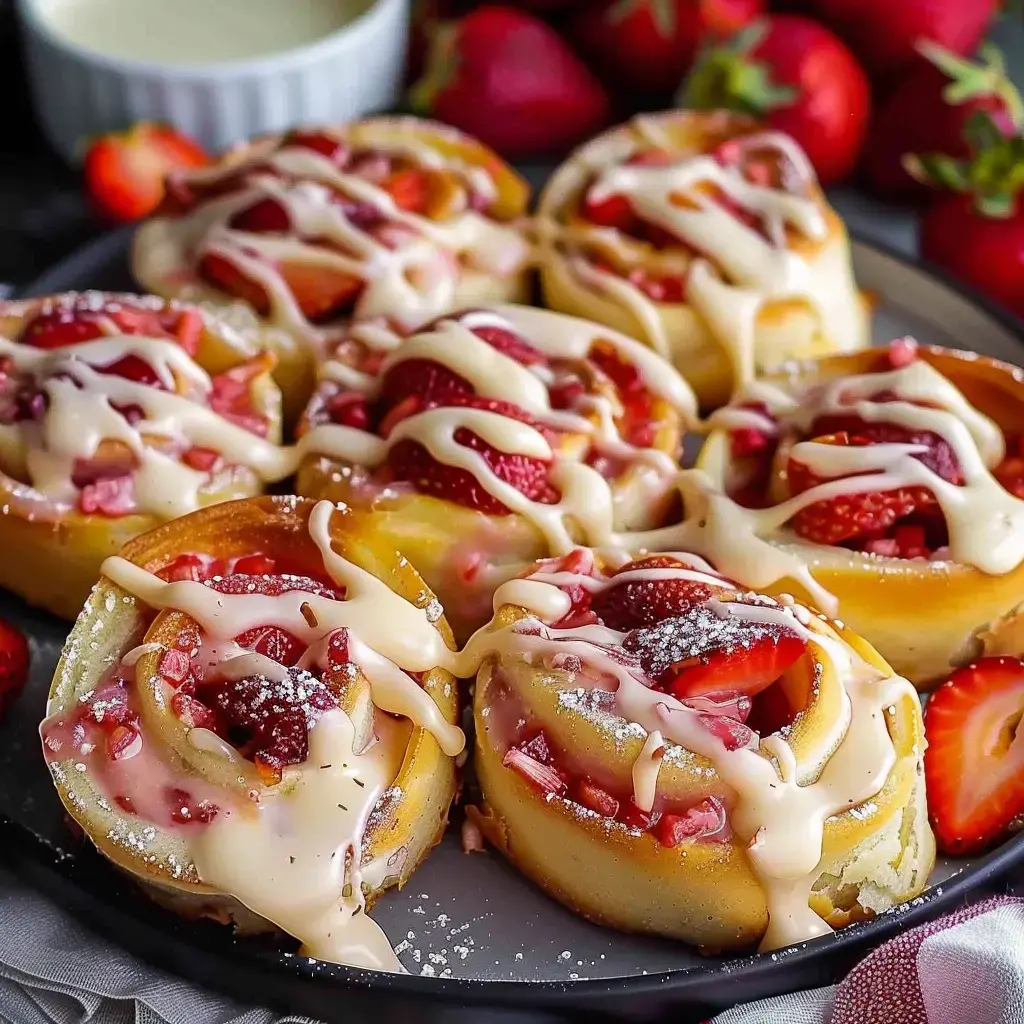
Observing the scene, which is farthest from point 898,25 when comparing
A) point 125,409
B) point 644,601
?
point 125,409

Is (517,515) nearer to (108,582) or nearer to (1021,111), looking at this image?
(108,582)

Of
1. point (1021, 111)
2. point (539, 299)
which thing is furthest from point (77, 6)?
point (1021, 111)

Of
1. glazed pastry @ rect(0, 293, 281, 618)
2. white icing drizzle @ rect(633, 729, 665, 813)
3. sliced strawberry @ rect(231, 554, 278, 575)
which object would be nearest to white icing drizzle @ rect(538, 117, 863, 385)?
glazed pastry @ rect(0, 293, 281, 618)

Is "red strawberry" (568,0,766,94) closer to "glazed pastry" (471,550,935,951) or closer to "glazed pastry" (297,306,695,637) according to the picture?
"glazed pastry" (297,306,695,637)

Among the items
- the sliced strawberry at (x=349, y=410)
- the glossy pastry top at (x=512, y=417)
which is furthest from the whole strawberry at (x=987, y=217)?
the sliced strawberry at (x=349, y=410)

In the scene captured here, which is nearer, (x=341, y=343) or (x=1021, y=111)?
(x=341, y=343)

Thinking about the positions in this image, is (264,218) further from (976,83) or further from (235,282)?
(976,83)
